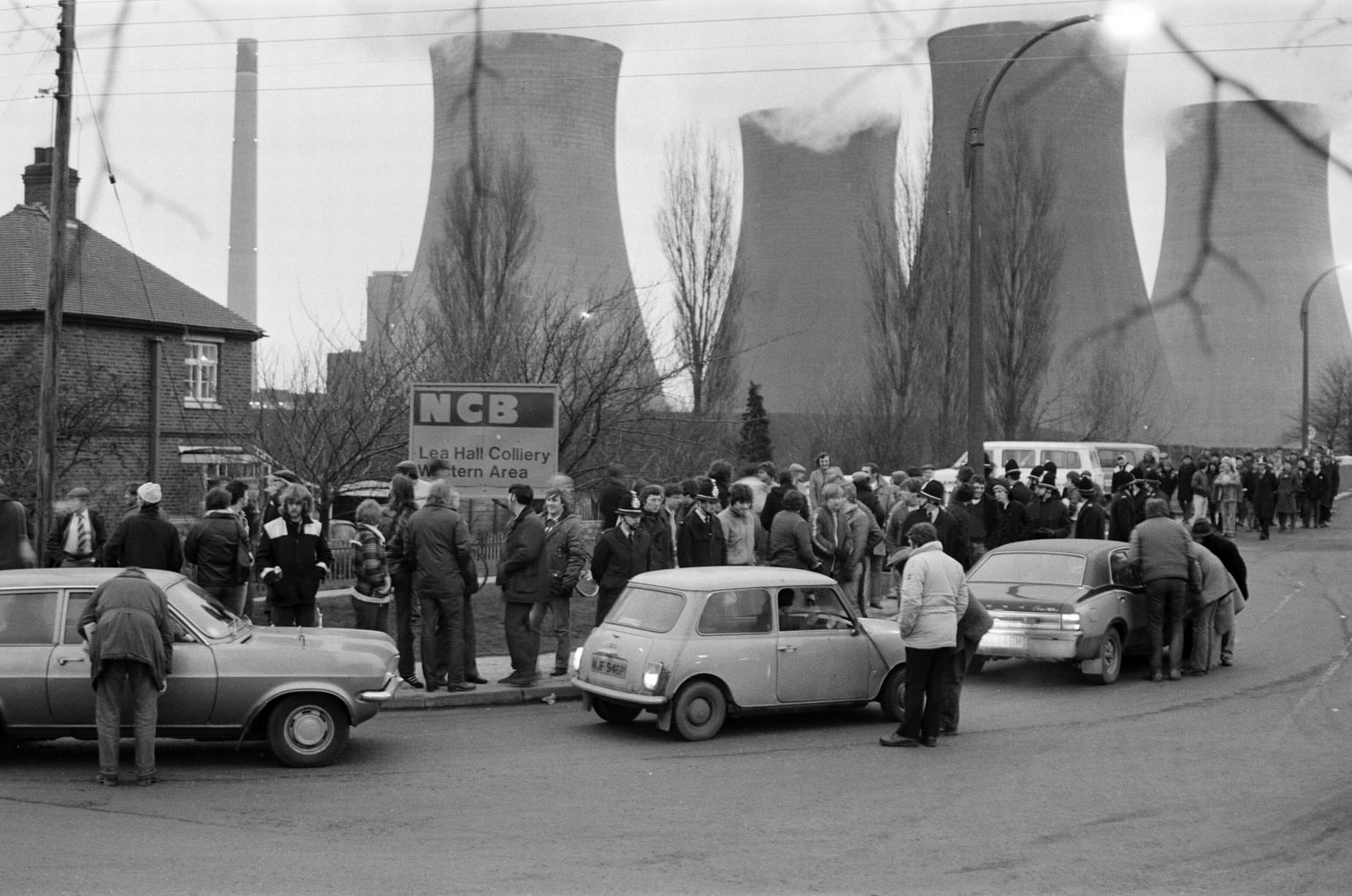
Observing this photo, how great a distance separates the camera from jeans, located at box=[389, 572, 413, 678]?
38.2 feet

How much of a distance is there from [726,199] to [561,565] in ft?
110

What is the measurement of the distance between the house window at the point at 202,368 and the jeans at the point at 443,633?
24.9 meters

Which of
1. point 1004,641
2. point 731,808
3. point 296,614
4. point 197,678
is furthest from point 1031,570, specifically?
point 197,678

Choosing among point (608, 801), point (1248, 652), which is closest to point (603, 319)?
point (1248, 652)

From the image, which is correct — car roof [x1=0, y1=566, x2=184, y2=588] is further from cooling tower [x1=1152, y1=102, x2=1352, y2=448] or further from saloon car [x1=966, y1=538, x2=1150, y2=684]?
saloon car [x1=966, y1=538, x2=1150, y2=684]

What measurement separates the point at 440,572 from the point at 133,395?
81.0 ft

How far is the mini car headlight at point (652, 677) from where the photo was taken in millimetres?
9648

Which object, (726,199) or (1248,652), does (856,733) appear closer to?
(1248,652)

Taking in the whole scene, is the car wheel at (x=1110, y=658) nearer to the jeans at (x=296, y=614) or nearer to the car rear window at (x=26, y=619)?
the jeans at (x=296, y=614)

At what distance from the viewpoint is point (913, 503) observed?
51.6ft

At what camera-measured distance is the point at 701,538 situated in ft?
42.5

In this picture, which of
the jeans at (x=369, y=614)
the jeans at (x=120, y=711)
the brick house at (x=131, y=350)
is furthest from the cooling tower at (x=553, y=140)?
the jeans at (x=120, y=711)

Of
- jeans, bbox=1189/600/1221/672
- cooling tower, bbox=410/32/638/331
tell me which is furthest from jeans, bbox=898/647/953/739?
cooling tower, bbox=410/32/638/331

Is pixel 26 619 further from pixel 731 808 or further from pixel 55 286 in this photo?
pixel 55 286
